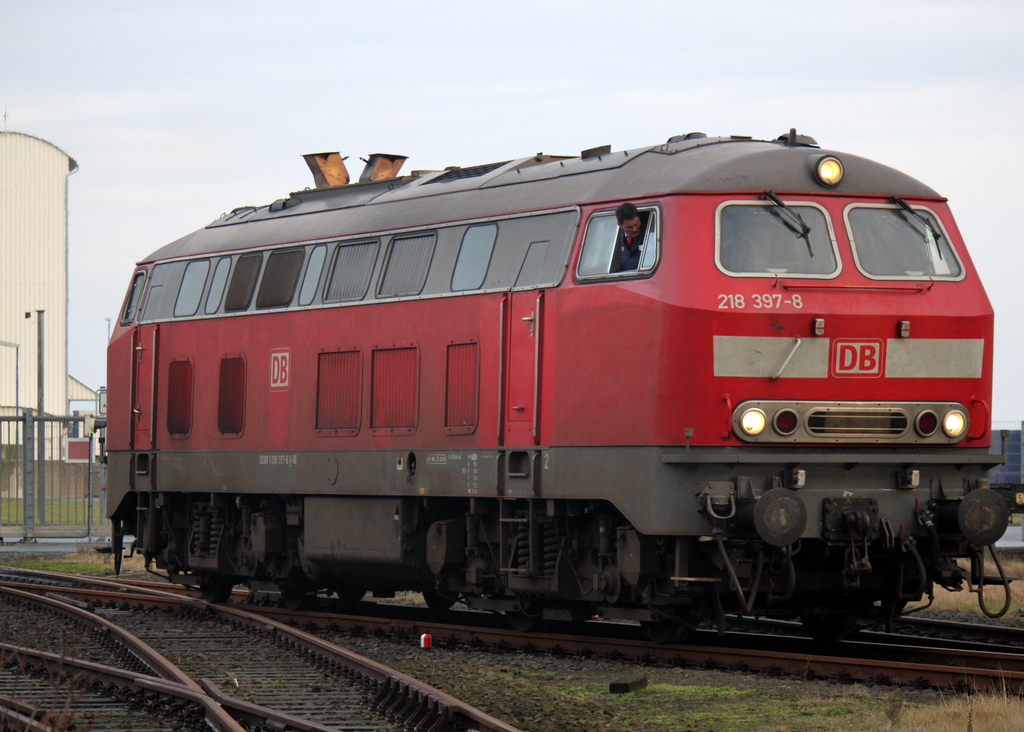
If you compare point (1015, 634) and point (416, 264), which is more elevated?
point (416, 264)

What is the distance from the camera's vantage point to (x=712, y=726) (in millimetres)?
9312

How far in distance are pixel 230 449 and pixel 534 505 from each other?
5189 millimetres

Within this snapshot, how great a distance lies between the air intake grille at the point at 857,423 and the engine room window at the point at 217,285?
821 centimetres

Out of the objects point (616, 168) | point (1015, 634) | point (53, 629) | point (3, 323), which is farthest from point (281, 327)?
point (3, 323)

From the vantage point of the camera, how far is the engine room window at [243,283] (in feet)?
55.5

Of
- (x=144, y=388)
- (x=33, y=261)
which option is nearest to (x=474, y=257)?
(x=144, y=388)

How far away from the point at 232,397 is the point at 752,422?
293 inches

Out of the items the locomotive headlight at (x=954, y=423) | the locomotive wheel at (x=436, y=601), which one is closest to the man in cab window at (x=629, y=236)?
the locomotive headlight at (x=954, y=423)

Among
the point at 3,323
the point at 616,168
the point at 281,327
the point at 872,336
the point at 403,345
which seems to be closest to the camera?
the point at 872,336

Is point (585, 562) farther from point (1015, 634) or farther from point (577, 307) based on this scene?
point (1015, 634)

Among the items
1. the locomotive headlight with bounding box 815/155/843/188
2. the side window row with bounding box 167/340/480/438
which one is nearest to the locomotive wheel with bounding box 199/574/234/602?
the side window row with bounding box 167/340/480/438

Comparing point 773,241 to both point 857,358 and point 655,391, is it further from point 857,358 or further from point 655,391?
point 655,391

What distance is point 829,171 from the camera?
1227cm

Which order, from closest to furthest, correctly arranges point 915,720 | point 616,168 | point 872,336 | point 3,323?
point 915,720 < point 872,336 < point 616,168 < point 3,323
